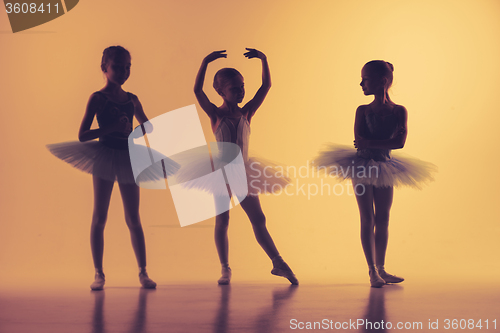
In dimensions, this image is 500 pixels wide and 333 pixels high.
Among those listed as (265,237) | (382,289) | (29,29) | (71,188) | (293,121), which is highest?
(29,29)

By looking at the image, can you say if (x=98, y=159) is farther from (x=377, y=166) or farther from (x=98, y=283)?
(x=377, y=166)

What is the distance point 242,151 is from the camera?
104 inches

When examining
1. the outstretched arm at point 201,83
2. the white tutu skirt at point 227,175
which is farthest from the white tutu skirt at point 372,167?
the outstretched arm at point 201,83

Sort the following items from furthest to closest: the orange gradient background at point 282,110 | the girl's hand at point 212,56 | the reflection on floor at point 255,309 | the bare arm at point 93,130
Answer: the orange gradient background at point 282,110
the girl's hand at point 212,56
the bare arm at point 93,130
the reflection on floor at point 255,309

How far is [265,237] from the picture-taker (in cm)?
263

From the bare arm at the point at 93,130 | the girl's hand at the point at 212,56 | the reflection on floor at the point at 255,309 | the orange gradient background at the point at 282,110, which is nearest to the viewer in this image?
the reflection on floor at the point at 255,309

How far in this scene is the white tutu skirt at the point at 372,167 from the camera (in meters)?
2.54

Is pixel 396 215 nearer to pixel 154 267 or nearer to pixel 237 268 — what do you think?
pixel 237 268

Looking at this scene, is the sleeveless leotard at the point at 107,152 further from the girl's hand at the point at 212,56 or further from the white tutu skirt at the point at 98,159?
the girl's hand at the point at 212,56

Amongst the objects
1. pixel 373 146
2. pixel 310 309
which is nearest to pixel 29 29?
pixel 373 146

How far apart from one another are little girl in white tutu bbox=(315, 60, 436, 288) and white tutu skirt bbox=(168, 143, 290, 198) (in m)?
0.30

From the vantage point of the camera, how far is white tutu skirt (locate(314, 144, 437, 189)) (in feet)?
8.34

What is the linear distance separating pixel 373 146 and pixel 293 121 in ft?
3.58

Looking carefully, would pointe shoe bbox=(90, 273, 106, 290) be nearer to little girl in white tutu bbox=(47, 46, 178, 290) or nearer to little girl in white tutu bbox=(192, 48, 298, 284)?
little girl in white tutu bbox=(47, 46, 178, 290)
